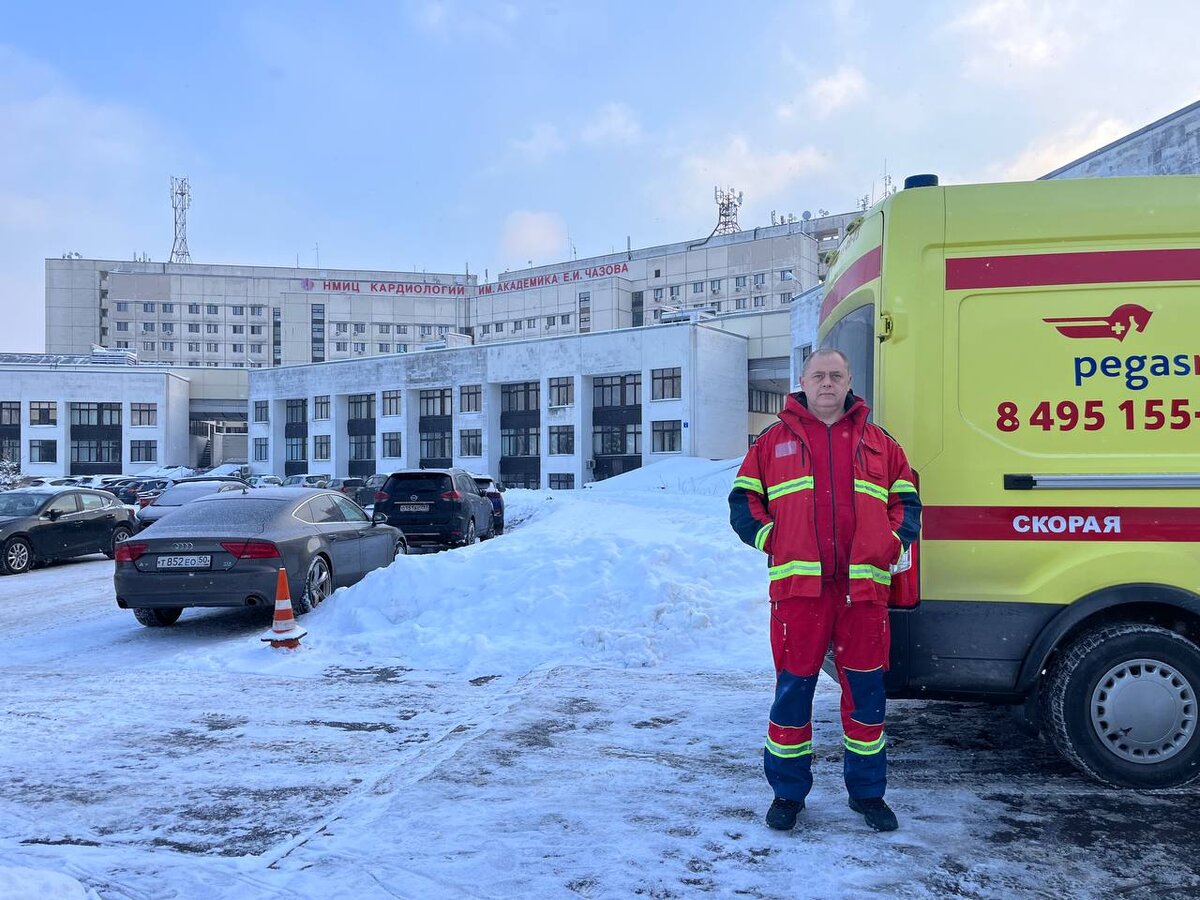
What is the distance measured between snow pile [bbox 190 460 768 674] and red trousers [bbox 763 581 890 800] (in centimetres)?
292

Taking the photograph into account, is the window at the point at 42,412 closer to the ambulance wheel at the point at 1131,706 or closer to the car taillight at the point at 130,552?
the car taillight at the point at 130,552

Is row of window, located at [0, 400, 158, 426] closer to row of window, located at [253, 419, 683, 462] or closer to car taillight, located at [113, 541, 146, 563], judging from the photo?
row of window, located at [253, 419, 683, 462]

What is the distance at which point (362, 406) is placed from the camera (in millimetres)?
63562

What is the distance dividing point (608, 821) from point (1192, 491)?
3.05m

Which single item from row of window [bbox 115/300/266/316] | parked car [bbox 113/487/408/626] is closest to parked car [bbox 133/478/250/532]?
parked car [bbox 113/487/408/626]

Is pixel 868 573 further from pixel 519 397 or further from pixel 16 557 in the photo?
pixel 519 397

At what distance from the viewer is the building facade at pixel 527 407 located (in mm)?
47906

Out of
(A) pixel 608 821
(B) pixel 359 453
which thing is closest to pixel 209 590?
(A) pixel 608 821

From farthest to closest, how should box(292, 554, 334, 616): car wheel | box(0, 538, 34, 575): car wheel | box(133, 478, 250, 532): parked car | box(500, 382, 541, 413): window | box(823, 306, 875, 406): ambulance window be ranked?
box(500, 382, 541, 413): window < box(133, 478, 250, 532): parked car < box(0, 538, 34, 575): car wheel < box(292, 554, 334, 616): car wheel < box(823, 306, 875, 406): ambulance window

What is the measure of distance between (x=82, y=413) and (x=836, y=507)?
7984cm

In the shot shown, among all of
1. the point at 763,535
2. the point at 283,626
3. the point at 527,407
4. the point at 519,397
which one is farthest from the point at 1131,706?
the point at 519,397

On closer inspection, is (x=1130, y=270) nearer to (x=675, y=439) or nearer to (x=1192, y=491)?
(x=1192, y=491)

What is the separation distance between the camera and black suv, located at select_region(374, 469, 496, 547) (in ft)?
49.9

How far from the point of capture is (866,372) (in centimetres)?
444
